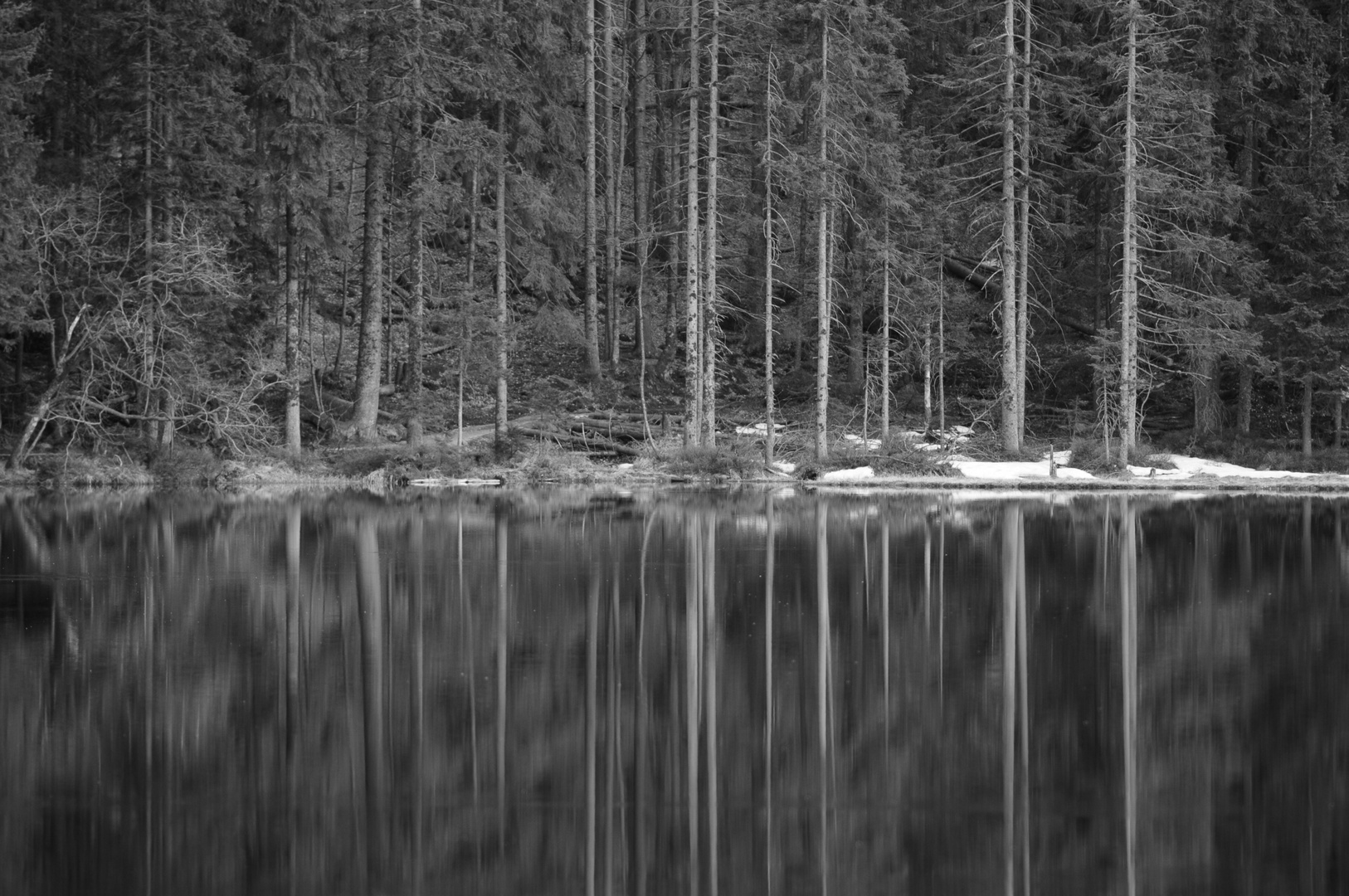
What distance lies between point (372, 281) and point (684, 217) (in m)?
12.7

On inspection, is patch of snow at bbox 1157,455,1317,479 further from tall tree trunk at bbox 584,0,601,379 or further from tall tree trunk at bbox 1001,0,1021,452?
tall tree trunk at bbox 584,0,601,379

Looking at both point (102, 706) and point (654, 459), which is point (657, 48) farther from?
point (102, 706)

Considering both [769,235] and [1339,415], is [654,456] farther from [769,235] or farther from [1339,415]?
[1339,415]

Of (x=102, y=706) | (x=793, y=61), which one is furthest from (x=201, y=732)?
(x=793, y=61)

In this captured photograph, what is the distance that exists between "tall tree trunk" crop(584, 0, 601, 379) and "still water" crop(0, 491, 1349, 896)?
2517cm

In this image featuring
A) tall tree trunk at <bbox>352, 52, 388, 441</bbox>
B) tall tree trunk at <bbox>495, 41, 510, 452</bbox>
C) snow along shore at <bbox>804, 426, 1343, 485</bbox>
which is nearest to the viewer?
snow along shore at <bbox>804, 426, 1343, 485</bbox>

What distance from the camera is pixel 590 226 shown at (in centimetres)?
4538

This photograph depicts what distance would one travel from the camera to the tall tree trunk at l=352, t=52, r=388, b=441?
36969 mm

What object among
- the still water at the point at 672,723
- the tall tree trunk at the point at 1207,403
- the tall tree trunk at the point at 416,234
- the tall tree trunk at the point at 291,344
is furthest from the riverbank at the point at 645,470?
the still water at the point at 672,723

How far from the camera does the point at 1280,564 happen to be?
63.0 feet

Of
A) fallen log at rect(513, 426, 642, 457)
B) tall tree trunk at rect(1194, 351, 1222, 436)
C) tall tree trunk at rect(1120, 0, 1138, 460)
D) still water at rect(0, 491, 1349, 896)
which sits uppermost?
tall tree trunk at rect(1120, 0, 1138, 460)

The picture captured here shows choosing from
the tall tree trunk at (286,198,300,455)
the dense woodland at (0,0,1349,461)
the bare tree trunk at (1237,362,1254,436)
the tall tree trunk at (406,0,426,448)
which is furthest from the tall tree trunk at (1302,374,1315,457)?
the tall tree trunk at (286,198,300,455)

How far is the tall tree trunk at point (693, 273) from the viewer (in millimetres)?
37844

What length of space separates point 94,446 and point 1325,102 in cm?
3307
